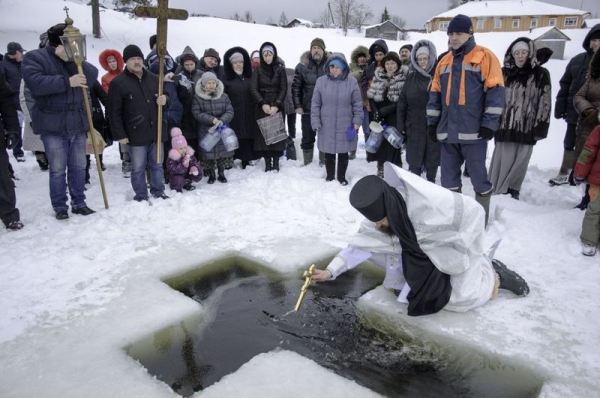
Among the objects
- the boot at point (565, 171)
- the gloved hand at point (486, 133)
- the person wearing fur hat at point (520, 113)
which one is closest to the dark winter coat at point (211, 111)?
the gloved hand at point (486, 133)

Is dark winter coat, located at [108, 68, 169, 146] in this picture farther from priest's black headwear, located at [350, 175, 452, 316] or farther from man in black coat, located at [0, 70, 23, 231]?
priest's black headwear, located at [350, 175, 452, 316]

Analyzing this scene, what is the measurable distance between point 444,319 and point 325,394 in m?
1.20

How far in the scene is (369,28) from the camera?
4762 cm

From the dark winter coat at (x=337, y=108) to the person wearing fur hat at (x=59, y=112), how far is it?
123 inches

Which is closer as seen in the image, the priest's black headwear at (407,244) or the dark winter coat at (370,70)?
the priest's black headwear at (407,244)

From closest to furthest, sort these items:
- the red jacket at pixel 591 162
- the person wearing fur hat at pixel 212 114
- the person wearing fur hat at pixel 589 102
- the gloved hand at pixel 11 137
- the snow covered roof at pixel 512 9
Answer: the red jacket at pixel 591 162 → the gloved hand at pixel 11 137 → the person wearing fur hat at pixel 589 102 → the person wearing fur hat at pixel 212 114 → the snow covered roof at pixel 512 9

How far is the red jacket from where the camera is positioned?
13.4ft

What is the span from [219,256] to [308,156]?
145 inches

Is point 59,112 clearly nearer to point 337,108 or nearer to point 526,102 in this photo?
point 337,108

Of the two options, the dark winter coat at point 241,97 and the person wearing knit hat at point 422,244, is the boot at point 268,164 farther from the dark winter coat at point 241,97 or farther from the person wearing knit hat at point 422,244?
the person wearing knit hat at point 422,244

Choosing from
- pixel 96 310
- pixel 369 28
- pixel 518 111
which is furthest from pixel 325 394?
pixel 369 28

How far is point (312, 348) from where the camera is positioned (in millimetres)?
3020

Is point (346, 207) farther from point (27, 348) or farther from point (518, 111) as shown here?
point (27, 348)

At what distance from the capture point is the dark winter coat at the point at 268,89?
23.0 feet
